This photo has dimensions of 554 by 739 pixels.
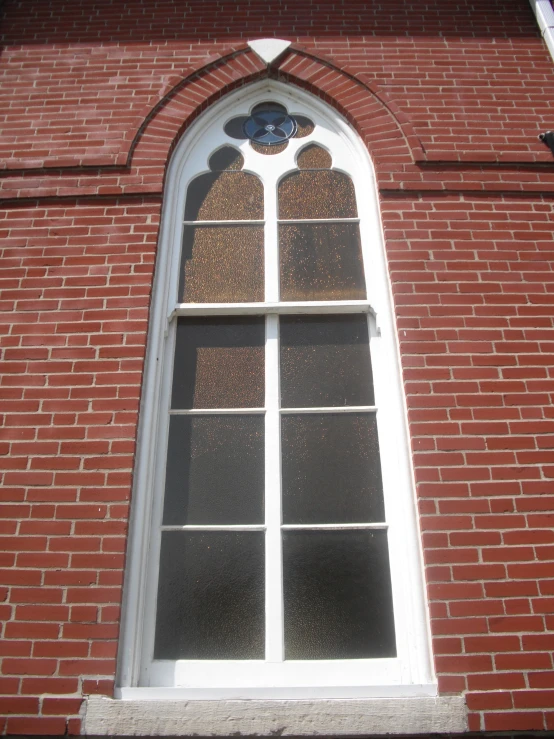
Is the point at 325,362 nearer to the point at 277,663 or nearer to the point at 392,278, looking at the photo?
the point at 392,278

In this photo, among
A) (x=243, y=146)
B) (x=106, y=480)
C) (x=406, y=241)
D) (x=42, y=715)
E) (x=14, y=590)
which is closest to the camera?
(x=42, y=715)

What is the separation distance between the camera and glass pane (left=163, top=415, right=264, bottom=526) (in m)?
3.17

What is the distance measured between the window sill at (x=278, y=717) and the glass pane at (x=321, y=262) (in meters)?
2.28

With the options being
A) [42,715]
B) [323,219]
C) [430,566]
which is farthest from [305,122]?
[42,715]

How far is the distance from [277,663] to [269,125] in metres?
3.78

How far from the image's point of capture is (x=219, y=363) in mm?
3621

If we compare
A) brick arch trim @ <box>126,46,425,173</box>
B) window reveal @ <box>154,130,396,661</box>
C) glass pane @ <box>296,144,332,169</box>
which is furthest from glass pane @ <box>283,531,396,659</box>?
glass pane @ <box>296,144,332,169</box>

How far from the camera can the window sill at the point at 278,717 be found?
8.07ft

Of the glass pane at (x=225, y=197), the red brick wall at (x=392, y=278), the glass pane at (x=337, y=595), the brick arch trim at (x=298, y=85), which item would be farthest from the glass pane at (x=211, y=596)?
the brick arch trim at (x=298, y=85)

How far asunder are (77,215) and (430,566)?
119 inches

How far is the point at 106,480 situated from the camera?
9.95ft

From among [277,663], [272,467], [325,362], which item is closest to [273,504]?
[272,467]

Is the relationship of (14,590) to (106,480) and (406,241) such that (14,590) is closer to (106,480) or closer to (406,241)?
(106,480)

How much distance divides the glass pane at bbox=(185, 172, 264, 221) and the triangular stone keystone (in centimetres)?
102
